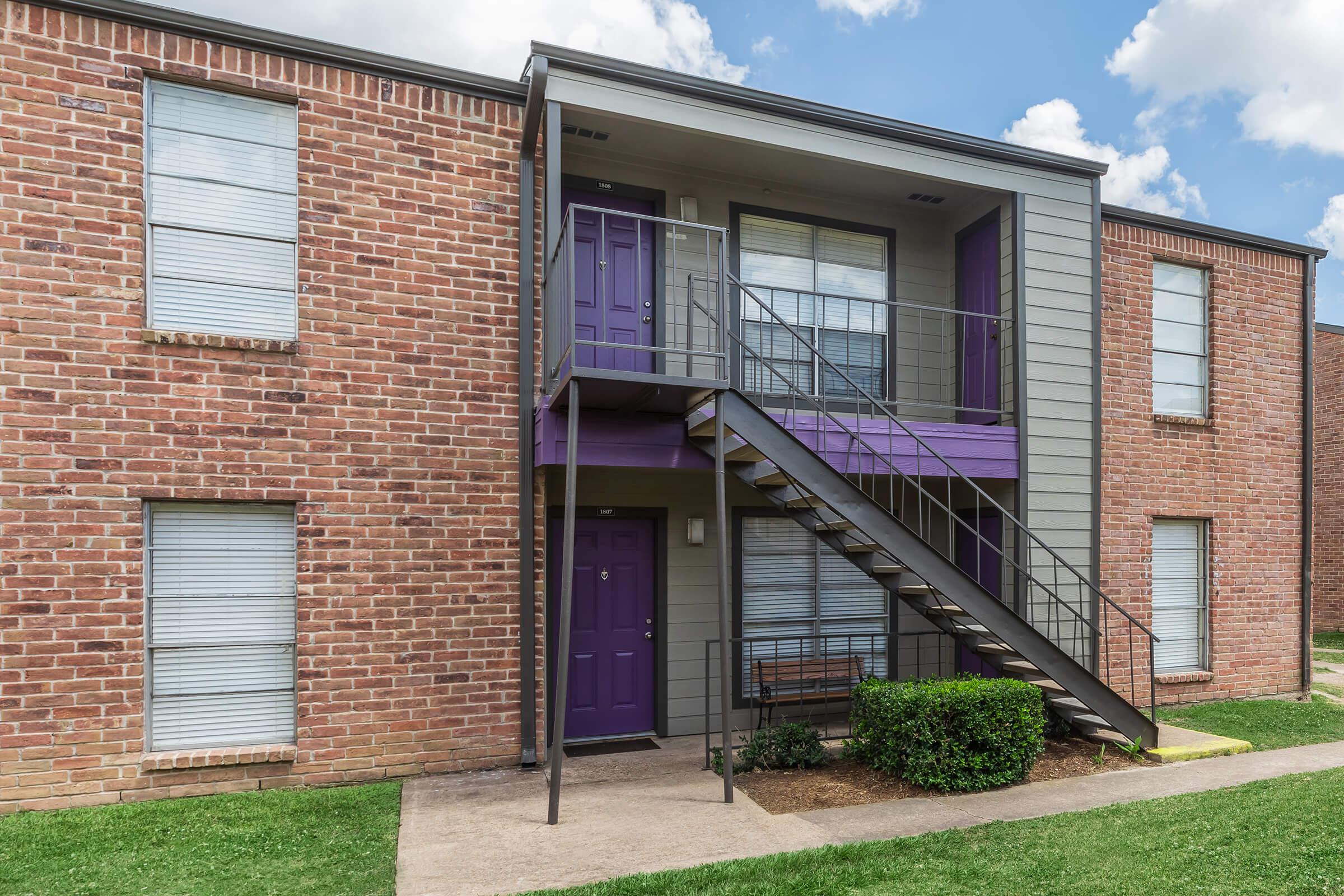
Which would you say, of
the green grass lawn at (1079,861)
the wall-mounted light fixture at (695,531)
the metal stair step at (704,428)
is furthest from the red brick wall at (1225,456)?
the metal stair step at (704,428)

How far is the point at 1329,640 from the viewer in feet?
46.4

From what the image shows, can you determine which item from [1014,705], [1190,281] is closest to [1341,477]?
[1190,281]

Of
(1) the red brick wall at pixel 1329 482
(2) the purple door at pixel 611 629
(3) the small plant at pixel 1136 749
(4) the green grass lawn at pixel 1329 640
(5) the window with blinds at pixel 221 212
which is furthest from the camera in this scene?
(1) the red brick wall at pixel 1329 482

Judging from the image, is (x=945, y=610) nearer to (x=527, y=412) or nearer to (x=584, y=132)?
(x=527, y=412)

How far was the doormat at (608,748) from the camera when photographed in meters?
6.80

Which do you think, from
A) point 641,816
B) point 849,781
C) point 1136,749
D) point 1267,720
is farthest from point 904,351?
point 641,816

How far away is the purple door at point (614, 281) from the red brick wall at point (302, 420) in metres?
0.95

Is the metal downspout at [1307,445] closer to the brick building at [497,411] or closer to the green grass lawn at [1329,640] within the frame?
the brick building at [497,411]

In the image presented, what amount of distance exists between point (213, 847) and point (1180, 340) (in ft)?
34.2

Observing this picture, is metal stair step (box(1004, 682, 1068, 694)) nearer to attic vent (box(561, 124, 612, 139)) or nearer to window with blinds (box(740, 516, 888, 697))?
window with blinds (box(740, 516, 888, 697))

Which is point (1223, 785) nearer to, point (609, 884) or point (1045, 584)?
point (1045, 584)

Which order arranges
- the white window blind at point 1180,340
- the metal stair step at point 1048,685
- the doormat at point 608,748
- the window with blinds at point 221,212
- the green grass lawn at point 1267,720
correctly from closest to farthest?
the window with blinds at point 221,212, the metal stair step at point 1048,685, the doormat at point 608,748, the green grass lawn at point 1267,720, the white window blind at point 1180,340

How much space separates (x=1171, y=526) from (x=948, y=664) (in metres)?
3.20

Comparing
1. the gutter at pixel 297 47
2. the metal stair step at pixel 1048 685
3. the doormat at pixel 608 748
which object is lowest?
the doormat at pixel 608 748
